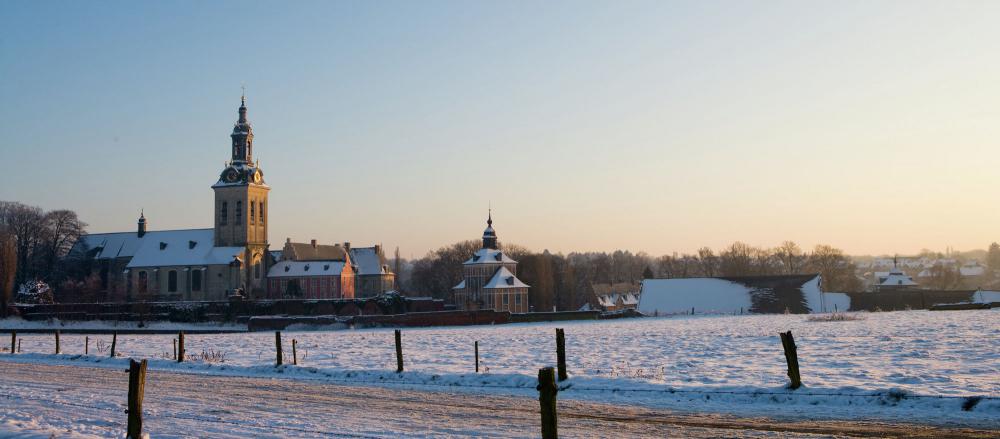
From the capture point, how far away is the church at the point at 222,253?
88.1m

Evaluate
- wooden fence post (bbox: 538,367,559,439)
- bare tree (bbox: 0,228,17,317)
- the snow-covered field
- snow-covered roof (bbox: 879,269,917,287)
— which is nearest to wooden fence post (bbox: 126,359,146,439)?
wooden fence post (bbox: 538,367,559,439)

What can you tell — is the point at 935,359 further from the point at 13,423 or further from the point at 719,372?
the point at 13,423

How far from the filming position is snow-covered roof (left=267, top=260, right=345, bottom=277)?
90.9 meters

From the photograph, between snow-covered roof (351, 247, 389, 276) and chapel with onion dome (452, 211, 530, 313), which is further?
snow-covered roof (351, 247, 389, 276)

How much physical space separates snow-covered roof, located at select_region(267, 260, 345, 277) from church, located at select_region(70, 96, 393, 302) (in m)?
1.27

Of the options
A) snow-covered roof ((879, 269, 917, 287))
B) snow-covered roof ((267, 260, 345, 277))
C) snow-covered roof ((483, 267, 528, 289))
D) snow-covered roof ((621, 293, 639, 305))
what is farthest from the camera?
snow-covered roof ((621, 293, 639, 305))

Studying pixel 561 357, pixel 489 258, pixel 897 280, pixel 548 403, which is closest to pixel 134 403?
pixel 548 403

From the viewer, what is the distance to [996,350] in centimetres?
2381

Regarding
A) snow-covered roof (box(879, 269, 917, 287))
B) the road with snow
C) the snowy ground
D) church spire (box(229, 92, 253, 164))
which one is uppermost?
church spire (box(229, 92, 253, 164))

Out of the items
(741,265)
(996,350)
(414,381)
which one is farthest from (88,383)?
(741,265)

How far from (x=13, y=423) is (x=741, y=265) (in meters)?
Answer: 122

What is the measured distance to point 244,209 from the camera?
8962 cm

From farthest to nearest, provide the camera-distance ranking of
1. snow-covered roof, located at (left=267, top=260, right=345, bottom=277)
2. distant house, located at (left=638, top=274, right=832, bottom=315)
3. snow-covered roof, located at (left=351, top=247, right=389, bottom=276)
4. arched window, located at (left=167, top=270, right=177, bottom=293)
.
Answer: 1. snow-covered roof, located at (left=351, top=247, right=389, bottom=276)
2. snow-covered roof, located at (left=267, top=260, right=345, bottom=277)
3. arched window, located at (left=167, top=270, right=177, bottom=293)
4. distant house, located at (left=638, top=274, right=832, bottom=315)

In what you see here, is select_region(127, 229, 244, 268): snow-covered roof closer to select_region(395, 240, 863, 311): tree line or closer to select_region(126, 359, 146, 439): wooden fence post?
→ select_region(395, 240, 863, 311): tree line
